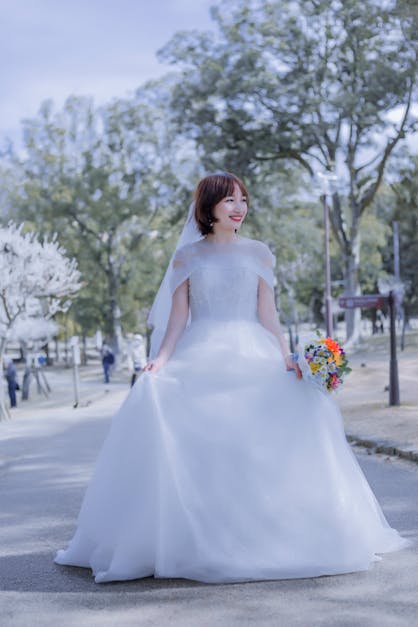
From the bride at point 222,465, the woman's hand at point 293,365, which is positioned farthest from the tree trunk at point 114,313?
the woman's hand at point 293,365

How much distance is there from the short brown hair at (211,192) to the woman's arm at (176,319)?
0.40 meters

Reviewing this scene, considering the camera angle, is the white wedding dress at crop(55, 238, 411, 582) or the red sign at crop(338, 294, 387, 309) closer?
the white wedding dress at crop(55, 238, 411, 582)

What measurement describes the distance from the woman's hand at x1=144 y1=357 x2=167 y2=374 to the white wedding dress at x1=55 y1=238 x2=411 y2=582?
61 mm

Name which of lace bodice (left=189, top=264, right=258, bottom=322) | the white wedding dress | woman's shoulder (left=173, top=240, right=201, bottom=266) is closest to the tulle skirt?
the white wedding dress

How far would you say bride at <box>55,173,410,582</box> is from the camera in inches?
180

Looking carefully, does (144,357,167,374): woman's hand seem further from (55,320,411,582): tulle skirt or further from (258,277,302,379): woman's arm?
(258,277,302,379): woman's arm

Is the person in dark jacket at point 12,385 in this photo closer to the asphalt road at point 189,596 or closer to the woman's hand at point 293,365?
the asphalt road at point 189,596

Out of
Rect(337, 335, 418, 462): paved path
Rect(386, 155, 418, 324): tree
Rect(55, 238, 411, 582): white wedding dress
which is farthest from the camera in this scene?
Rect(386, 155, 418, 324): tree

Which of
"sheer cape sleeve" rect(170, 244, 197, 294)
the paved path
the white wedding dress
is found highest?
"sheer cape sleeve" rect(170, 244, 197, 294)

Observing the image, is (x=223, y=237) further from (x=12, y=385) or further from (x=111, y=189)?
(x=111, y=189)

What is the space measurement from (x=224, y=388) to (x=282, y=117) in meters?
33.4

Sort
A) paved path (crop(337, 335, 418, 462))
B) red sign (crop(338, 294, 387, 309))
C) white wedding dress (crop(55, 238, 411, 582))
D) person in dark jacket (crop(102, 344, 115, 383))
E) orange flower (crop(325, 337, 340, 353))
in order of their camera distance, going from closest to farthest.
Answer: white wedding dress (crop(55, 238, 411, 582)) < orange flower (crop(325, 337, 340, 353)) < paved path (crop(337, 335, 418, 462)) < red sign (crop(338, 294, 387, 309)) < person in dark jacket (crop(102, 344, 115, 383))

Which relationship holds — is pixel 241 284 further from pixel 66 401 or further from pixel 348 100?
pixel 348 100

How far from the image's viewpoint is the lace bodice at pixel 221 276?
5398 millimetres
